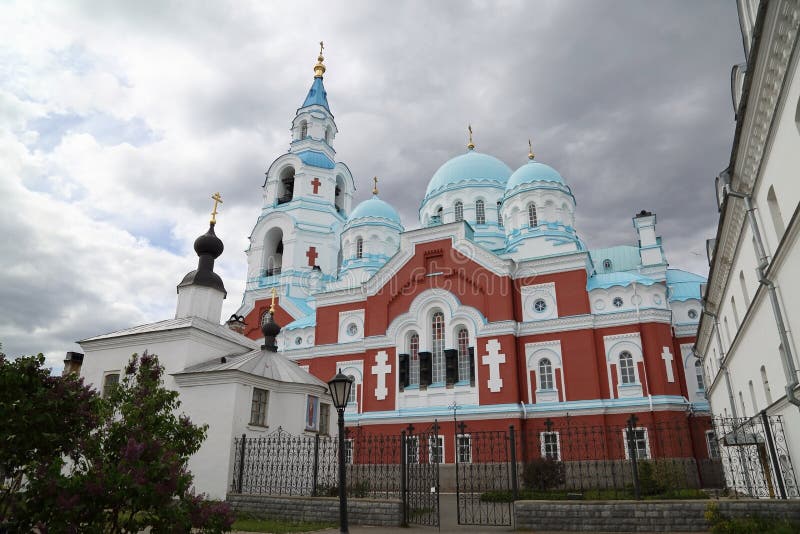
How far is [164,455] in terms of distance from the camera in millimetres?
6234

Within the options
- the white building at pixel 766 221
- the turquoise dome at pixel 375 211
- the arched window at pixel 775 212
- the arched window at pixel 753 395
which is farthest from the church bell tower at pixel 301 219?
the arched window at pixel 775 212

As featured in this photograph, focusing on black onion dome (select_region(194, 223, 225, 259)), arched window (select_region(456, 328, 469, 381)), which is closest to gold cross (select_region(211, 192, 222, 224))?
black onion dome (select_region(194, 223, 225, 259))

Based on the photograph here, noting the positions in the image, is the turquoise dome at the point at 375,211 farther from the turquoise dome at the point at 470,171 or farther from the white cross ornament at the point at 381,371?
the white cross ornament at the point at 381,371

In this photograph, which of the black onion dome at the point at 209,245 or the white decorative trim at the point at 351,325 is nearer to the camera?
the black onion dome at the point at 209,245

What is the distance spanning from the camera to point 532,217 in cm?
2672

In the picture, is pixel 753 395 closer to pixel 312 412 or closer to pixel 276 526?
pixel 276 526

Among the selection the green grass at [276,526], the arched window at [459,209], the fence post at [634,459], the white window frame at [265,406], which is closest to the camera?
the fence post at [634,459]

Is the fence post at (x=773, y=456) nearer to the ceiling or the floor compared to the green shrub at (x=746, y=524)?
nearer to the ceiling

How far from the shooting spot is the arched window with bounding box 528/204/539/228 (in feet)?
86.8

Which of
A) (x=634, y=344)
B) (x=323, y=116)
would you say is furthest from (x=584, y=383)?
(x=323, y=116)

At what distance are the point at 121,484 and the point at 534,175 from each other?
24.6 m

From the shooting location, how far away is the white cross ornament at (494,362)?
2211 cm

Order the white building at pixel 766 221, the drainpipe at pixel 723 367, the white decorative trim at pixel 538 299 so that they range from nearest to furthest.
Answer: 1. the white building at pixel 766 221
2. the drainpipe at pixel 723 367
3. the white decorative trim at pixel 538 299

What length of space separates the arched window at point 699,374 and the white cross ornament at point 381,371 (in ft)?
41.5
